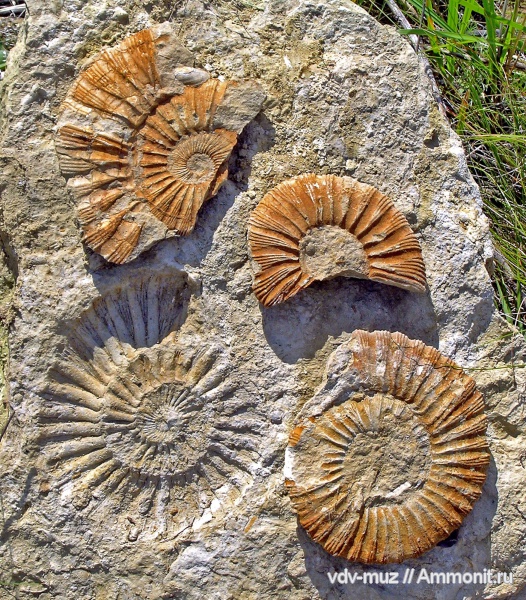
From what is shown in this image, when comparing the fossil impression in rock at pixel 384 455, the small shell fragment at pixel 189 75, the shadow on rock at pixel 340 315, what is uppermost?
the small shell fragment at pixel 189 75

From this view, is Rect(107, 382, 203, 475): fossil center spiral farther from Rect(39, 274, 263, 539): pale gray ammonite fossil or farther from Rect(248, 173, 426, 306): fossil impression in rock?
Rect(248, 173, 426, 306): fossil impression in rock

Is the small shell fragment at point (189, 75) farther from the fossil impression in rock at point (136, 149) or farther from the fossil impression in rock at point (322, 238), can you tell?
the fossil impression in rock at point (322, 238)

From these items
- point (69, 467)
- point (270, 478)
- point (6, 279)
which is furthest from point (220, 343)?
point (6, 279)

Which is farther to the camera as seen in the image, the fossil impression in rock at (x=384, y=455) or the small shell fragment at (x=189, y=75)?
the small shell fragment at (x=189, y=75)

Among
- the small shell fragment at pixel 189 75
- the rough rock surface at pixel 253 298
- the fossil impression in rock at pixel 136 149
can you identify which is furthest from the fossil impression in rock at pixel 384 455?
the small shell fragment at pixel 189 75

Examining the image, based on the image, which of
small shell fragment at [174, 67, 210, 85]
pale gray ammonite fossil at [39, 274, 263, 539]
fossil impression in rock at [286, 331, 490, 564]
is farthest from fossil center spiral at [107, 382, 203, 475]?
small shell fragment at [174, 67, 210, 85]

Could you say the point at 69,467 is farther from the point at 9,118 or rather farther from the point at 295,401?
the point at 9,118

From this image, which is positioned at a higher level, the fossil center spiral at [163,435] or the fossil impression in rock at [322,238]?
the fossil impression in rock at [322,238]
